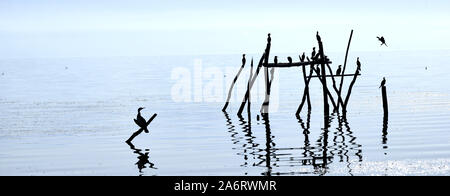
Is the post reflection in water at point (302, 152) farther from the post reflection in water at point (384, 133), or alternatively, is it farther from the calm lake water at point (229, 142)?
the post reflection in water at point (384, 133)

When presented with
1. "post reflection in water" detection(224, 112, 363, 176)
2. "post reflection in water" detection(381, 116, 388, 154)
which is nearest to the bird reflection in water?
"post reflection in water" detection(224, 112, 363, 176)

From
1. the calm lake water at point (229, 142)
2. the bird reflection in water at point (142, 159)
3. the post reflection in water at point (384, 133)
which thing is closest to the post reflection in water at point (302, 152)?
the calm lake water at point (229, 142)

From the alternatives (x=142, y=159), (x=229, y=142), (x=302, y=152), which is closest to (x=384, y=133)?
(x=229, y=142)

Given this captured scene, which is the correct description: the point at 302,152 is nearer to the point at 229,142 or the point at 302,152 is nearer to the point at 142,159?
the point at 229,142

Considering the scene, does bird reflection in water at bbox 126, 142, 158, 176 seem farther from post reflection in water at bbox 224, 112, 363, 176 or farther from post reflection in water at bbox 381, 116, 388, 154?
post reflection in water at bbox 381, 116, 388, 154

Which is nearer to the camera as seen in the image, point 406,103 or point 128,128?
point 128,128

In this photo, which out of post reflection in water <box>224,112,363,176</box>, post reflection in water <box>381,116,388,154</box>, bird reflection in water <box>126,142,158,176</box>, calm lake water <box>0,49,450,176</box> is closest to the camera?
post reflection in water <box>224,112,363,176</box>

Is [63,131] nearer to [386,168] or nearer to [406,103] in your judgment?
[386,168]

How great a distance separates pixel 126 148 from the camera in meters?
28.6

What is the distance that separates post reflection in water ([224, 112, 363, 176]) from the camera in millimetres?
22531
